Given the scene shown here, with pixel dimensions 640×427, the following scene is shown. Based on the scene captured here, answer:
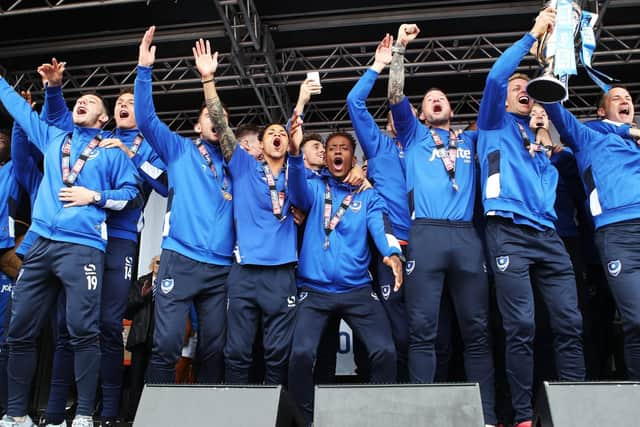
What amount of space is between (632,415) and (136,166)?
10.9ft

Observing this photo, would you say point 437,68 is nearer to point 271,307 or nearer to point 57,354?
point 271,307

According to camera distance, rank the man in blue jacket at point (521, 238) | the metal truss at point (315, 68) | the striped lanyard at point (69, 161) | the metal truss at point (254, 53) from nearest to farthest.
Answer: the man in blue jacket at point (521, 238) < the striped lanyard at point (69, 161) < the metal truss at point (254, 53) < the metal truss at point (315, 68)

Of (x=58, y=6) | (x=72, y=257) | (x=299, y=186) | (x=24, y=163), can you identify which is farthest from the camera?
(x=58, y=6)

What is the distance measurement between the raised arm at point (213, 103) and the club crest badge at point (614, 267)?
94.3 inches

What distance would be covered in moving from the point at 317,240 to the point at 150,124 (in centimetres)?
126

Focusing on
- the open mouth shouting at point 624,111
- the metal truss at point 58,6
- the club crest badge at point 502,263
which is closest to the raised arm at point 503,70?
the club crest badge at point 502,263

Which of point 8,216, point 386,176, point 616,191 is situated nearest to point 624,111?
point 616,191

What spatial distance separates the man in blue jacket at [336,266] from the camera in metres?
3.92

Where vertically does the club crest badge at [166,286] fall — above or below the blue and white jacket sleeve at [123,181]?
below

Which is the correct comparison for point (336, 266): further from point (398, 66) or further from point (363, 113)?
point (398, 66)

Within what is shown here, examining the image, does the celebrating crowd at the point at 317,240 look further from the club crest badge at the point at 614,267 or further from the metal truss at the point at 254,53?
the metal truss at the point at 254,53

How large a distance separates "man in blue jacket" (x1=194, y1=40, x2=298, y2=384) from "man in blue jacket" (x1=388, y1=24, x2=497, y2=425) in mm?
744

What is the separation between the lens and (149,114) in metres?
4.14

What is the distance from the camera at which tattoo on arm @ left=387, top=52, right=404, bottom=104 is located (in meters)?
4.26
